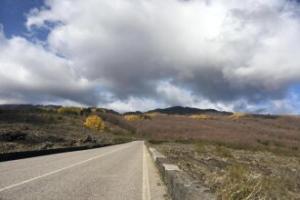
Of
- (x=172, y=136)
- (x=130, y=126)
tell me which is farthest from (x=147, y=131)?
(x=172, y=136)

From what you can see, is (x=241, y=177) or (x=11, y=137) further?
(x=11, y=137)

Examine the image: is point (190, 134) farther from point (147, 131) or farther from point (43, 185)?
point (43, 185)

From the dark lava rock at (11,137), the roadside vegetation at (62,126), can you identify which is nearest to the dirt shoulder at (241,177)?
the dark lava rock at (11,137)

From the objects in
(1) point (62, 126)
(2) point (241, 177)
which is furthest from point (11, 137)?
(1) point (62, 126)

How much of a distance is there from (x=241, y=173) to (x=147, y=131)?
6139 inches

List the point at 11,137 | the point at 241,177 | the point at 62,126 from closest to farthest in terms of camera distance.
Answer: the point at 241,177
the point at 11,137
the point at 62,126

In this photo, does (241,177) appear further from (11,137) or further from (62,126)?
(62,126)

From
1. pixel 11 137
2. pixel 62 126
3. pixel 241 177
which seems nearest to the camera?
pixel 241 177

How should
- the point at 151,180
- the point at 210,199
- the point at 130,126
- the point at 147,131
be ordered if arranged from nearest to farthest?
1. the point at 210,199
2. the point at 151,180
3. the point at 147,131
4. the point at 130,126

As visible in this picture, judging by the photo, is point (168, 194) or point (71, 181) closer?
point (168, 194)

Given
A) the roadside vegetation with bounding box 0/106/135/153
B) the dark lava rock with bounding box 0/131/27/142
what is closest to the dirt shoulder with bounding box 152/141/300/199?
the dark lava rock with bounding box 0/131/27/142

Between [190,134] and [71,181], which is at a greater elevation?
[190,134]

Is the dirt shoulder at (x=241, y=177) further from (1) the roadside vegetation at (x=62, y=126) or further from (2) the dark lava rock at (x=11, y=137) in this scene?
(1) the roadside vegetation at (x=62, y=126)

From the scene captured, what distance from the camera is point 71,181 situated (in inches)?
560
